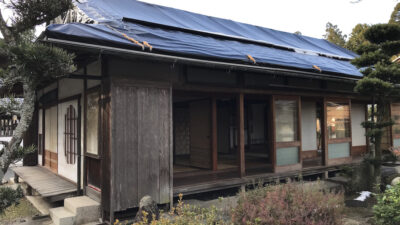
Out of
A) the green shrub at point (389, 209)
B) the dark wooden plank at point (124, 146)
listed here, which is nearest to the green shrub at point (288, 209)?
the green shrub at point (389, 209)

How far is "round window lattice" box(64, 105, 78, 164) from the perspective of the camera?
687 centimetres

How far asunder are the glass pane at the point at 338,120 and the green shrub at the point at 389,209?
4.36 metres

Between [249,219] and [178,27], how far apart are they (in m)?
4.74

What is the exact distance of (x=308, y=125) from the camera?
9.52 meters

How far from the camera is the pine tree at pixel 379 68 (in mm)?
6879

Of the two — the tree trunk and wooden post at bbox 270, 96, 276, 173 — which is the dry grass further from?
wooden post at bbox 270, 96, 276, 173

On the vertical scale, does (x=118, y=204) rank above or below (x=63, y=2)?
below

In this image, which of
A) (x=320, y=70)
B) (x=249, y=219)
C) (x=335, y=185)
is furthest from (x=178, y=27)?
(x=335, y=185)

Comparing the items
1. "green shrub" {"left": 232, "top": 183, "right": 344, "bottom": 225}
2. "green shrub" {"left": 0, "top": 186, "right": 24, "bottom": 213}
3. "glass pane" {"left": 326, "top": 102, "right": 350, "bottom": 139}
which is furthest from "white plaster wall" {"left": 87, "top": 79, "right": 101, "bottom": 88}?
"glass pane" {"left": 326, "top": 102, "right": 350, "bottom": 139}

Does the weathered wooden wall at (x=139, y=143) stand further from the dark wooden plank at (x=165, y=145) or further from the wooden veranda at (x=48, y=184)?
the wooden veranda at (x=48, y=184)

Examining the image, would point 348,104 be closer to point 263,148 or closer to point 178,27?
point 263,148

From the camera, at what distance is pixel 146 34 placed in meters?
5.60

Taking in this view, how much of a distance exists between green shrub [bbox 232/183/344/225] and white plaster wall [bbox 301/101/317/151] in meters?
5.48

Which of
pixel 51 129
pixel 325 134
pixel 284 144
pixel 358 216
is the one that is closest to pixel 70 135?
pixel 51 129
